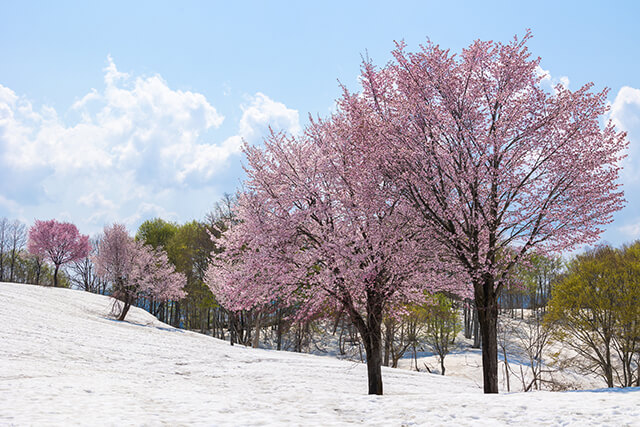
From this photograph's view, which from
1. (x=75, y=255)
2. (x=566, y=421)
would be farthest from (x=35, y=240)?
(x=566, y=421)

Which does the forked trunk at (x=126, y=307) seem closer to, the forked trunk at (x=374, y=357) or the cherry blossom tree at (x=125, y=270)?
the cherry blossom tree at (x=125, y=270)

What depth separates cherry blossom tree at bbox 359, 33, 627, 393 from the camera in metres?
11.4

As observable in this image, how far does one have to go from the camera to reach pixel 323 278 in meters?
11.6

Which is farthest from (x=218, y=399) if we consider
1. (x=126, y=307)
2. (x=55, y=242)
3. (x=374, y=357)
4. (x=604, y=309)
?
(x=55, y=242)

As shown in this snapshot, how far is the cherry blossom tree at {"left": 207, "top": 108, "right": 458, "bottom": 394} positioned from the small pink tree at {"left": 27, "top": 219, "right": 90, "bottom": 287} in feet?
158

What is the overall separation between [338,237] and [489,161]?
443 cm

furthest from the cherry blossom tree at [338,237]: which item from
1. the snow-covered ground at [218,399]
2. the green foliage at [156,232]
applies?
the green foliage at [156,232]

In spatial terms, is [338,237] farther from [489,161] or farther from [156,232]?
[156,232]

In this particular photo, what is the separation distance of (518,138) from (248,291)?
8569mm

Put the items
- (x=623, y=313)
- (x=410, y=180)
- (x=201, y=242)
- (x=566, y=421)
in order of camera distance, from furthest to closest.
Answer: (x=201, y=242) → (x=623, y=313) → (x=410, y=180) → (x=566, y=421)

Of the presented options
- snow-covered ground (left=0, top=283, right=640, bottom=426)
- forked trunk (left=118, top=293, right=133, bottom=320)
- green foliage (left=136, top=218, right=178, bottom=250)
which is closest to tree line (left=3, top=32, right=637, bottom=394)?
snow-covered ground (left=0, top=283, right=640, bottom=426)

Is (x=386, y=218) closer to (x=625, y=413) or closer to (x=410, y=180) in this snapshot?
(x=410, y=180)

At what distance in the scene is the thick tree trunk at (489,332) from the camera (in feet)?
38.0

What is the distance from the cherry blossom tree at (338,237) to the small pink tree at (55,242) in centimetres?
4811
